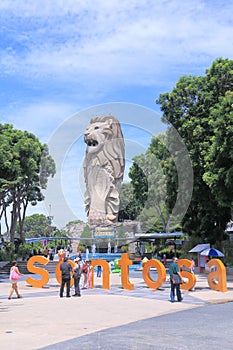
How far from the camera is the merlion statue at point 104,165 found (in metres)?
51.2

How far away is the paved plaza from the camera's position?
8828 mm

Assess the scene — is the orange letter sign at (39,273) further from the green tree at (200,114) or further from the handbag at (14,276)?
the green tree at (200,114)

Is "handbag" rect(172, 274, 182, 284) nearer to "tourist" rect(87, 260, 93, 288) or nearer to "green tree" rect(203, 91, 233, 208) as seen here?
"tourist" rect(87, 260, 93, 288)

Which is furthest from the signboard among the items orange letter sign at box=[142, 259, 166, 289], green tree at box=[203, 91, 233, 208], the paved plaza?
orange letter sign at box=[142, 259, 166, 289]

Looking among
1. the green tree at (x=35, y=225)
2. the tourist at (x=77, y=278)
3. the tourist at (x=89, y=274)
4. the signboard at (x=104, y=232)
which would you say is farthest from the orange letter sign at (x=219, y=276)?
the green tree at (x=35, y=225)

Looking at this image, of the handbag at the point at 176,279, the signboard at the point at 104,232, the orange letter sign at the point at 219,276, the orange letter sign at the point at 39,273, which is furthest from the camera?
the signboard at the point at 104,232

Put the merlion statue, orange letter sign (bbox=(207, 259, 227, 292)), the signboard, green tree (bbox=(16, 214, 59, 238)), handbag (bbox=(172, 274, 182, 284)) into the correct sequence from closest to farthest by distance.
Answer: handbag (bbox=(172, 274, 182, 284)) < orange letter sign (bbox=(207, 259, 227, 292)) < the signboard < the merlion statue < green tree (bbox=(16, 214, 59, 238))

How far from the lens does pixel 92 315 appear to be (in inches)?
491

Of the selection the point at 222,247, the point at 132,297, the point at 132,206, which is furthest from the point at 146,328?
the point at 132,206

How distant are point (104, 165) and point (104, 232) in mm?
8295

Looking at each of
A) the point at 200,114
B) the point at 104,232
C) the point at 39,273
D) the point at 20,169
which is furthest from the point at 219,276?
the point at 104,232

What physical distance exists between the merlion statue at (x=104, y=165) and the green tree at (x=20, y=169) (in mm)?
12411

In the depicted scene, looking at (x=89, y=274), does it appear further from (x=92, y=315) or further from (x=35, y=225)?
(x=35, y=225)

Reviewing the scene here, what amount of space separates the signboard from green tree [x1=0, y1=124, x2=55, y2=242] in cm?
1055
